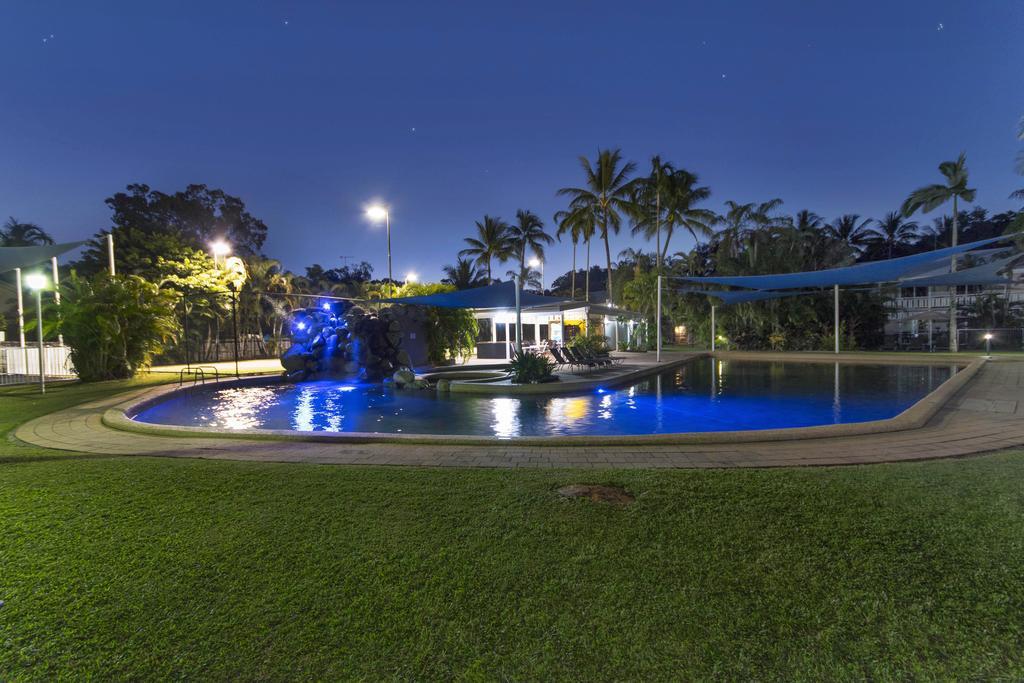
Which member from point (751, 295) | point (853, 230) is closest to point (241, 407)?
point (751, 295)

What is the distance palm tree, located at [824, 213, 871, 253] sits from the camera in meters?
36.6

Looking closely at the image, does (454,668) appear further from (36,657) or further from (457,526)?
(36,657)

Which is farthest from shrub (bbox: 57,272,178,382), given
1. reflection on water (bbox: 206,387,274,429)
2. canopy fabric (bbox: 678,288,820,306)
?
canopy fabric (bbox: 678,288,820,306)

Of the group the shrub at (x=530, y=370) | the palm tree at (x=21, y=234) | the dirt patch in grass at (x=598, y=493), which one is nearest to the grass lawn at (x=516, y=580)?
the dirt patch in grass at (x=598, y=493)

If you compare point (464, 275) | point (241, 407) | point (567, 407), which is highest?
point (464, 275)

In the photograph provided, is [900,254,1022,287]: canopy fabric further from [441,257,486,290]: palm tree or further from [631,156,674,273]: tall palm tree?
[441,257,486,290]: palm tree

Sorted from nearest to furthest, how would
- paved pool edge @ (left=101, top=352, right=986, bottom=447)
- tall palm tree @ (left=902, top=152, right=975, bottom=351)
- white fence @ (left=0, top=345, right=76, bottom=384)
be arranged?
paved pool edge @ (left=101, top=352, right=986, bottom=447) < white fence @ (left=0, top=345, right=76, bottom=384) < tall palm tree @ (left=902, top=152, right=975, bottom=351)

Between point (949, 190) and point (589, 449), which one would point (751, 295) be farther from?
point (589, 449)

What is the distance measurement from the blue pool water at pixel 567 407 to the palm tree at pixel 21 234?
20.4 metres

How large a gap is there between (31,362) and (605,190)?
27.1m

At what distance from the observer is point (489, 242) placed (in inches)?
1407

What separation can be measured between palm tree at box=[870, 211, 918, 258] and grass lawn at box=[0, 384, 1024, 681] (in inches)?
1839

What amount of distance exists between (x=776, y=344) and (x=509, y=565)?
2648 centimetres

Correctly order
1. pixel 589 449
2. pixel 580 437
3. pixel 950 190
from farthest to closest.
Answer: pixel 950 190, pixel 580 437, pixel 589 449
